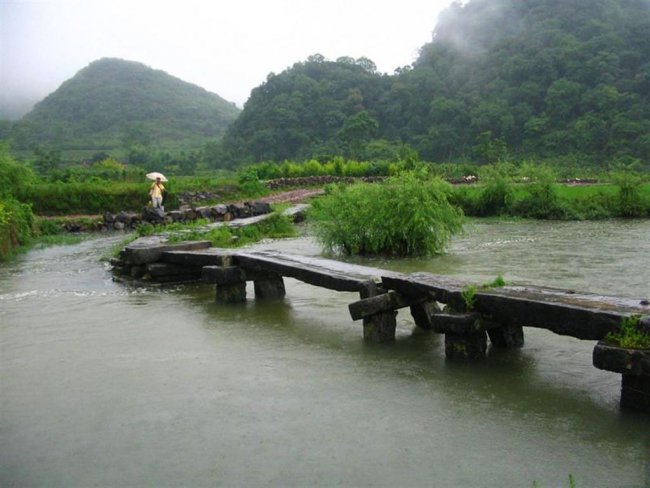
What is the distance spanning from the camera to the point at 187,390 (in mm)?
5613

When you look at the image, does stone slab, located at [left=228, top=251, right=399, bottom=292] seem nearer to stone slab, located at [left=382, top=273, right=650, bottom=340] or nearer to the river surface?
the river surface

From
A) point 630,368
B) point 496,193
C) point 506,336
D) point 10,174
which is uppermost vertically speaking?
point 10,174

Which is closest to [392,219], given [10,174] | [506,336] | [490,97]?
[506,336]

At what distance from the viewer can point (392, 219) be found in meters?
13.4

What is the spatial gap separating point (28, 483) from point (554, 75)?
197ft

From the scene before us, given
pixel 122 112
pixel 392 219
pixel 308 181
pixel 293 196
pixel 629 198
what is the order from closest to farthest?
1. pixel 392 219
2. pixel 629 198
3. pixel 293 196
4. pixel 308 181
5. pixel 122 112

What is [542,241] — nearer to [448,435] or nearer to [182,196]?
[448,435]

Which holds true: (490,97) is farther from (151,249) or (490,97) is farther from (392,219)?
(151,249)

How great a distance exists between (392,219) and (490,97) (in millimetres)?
52154

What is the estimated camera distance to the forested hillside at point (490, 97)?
51094 mm

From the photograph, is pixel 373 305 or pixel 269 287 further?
pixel 269 287

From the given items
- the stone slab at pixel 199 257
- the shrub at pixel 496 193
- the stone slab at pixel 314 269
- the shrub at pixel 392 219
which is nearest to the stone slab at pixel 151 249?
the stone slab at pixel 199 257

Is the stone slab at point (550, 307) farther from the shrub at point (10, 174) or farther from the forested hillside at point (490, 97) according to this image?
the forested hillside at point (490, 97)

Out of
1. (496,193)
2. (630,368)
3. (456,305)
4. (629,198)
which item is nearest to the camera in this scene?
(630,368)
